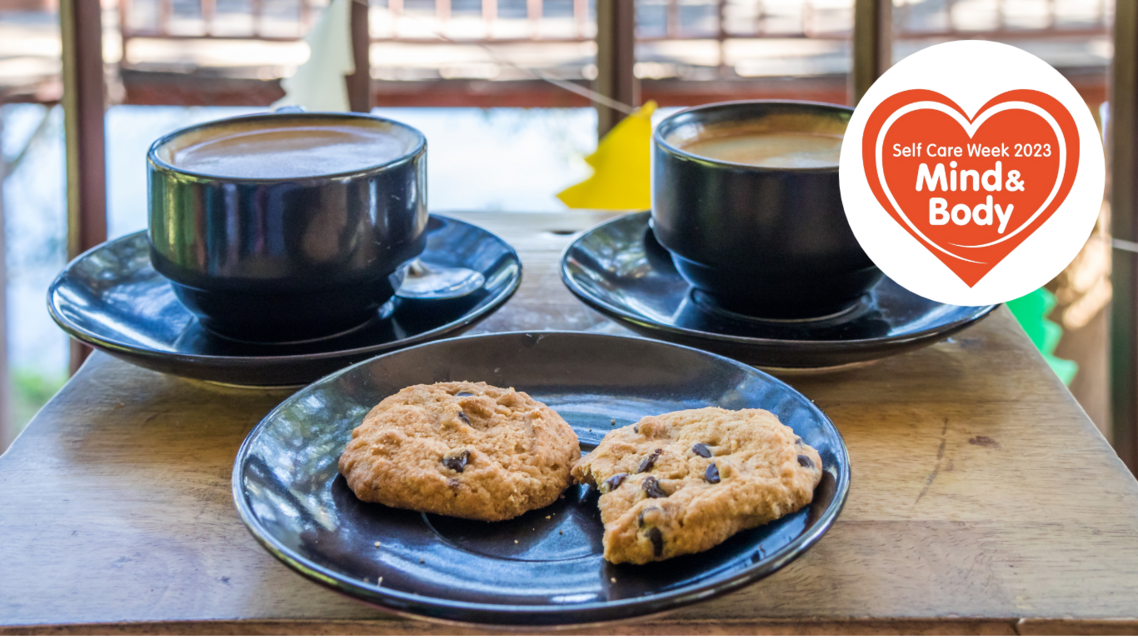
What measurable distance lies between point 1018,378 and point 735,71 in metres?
1.34

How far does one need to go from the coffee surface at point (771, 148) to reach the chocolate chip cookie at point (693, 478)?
40 cm

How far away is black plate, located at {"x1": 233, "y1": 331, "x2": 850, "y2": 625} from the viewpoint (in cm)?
58

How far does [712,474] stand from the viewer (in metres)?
0.68

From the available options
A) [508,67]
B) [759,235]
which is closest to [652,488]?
[759,235]

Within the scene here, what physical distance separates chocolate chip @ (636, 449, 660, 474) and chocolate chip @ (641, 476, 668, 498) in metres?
0.02

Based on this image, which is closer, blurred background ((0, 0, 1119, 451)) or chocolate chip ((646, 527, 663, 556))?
chocolate chip ((646, 527, 663, 556))

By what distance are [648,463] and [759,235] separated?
1.16ft

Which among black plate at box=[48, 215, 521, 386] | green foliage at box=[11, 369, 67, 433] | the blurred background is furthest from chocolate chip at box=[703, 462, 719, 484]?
green foliage at box=[11, 369, 67, 433]

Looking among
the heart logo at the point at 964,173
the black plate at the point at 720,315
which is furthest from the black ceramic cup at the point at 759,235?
A: the heart logo at the point at 964,173

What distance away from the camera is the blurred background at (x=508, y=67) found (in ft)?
6.81

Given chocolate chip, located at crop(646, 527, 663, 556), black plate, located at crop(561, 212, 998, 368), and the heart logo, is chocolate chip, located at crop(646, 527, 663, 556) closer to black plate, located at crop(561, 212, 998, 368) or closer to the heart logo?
black plate, located at crop(561, 212, 998, 368)

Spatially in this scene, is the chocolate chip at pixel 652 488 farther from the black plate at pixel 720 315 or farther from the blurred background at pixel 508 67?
the blurred background at pixel 508 67

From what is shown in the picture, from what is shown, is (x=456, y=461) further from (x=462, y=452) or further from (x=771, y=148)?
(x=771, y=148)

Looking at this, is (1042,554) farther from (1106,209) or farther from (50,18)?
(50,18)
